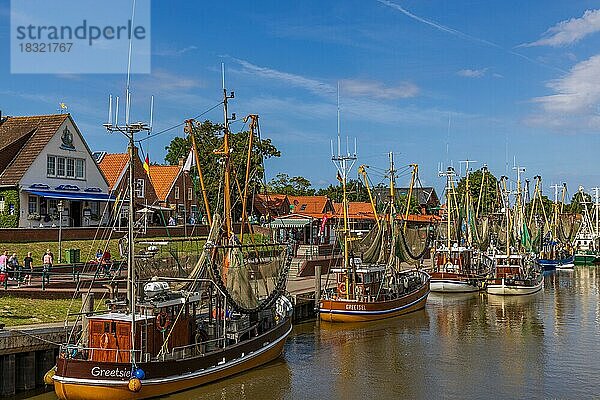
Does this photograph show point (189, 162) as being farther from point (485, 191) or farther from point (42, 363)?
point (485, 191)

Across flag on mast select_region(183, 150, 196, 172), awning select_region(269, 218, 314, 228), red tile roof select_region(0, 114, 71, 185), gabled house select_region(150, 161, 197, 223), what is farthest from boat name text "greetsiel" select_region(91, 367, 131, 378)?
gabled house select_region(150, 161, 197, 223)

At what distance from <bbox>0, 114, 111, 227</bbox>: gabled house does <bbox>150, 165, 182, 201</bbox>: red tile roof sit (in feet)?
47.5

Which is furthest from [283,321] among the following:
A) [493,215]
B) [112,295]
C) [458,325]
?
[493,215]

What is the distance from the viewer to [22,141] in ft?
177

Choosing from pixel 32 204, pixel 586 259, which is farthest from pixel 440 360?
pixel 586 259

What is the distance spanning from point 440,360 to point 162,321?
44.2ft

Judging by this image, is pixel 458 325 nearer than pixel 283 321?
No

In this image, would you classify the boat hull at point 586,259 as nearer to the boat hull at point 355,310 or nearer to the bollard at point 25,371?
the boat hull at point 355,310

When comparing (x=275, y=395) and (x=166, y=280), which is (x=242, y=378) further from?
(x=166, y=280)

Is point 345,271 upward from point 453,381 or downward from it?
upward

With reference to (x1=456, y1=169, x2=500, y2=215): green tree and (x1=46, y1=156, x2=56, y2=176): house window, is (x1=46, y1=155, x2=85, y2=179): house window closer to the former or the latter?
(x1=46, y1=156, x2=56, y2=176): house window

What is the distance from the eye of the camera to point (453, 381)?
27.5 m

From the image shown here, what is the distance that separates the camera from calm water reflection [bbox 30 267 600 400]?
26.1 meters

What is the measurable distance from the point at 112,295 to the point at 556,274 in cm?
6299
